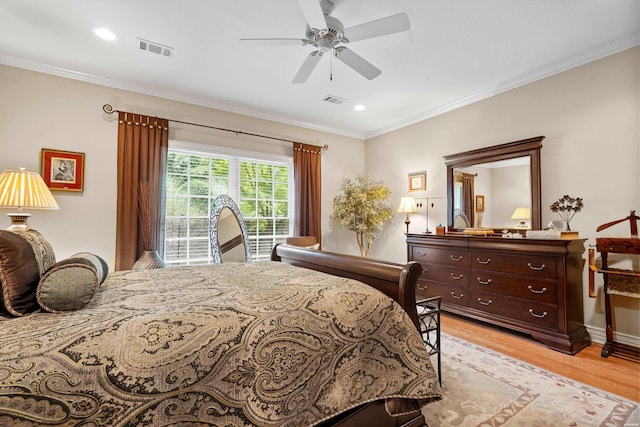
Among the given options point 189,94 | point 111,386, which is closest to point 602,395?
point 111,386

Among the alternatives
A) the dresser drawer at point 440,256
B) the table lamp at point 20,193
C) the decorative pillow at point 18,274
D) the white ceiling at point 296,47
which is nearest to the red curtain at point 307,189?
the white ceiling at point 296,47

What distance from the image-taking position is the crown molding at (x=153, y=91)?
295 cm

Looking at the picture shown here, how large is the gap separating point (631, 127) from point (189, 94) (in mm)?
4670

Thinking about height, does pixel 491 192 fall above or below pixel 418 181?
below

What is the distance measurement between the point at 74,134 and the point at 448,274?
452 cm

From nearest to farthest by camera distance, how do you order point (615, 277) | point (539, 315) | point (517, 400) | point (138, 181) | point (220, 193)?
point (517, 400)
point (615, 277)
point (539, 315)
point (138, 181)
point (220, 193)

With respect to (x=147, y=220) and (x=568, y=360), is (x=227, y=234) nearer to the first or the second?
(x=147, y=220)

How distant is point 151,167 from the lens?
346cm

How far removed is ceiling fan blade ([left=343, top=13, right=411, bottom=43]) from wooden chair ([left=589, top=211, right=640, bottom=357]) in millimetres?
2438

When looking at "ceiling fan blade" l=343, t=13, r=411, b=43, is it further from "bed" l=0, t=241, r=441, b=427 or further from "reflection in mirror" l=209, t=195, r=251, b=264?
"reflection in mirror" l=209, t=195, r=251, b=264

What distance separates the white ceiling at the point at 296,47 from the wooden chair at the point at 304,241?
1.95 m

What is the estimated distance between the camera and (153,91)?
3.56 m

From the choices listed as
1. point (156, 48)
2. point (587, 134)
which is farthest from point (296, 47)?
point (587, 134)

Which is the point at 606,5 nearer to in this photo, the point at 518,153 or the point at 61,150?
the point at 518,153
